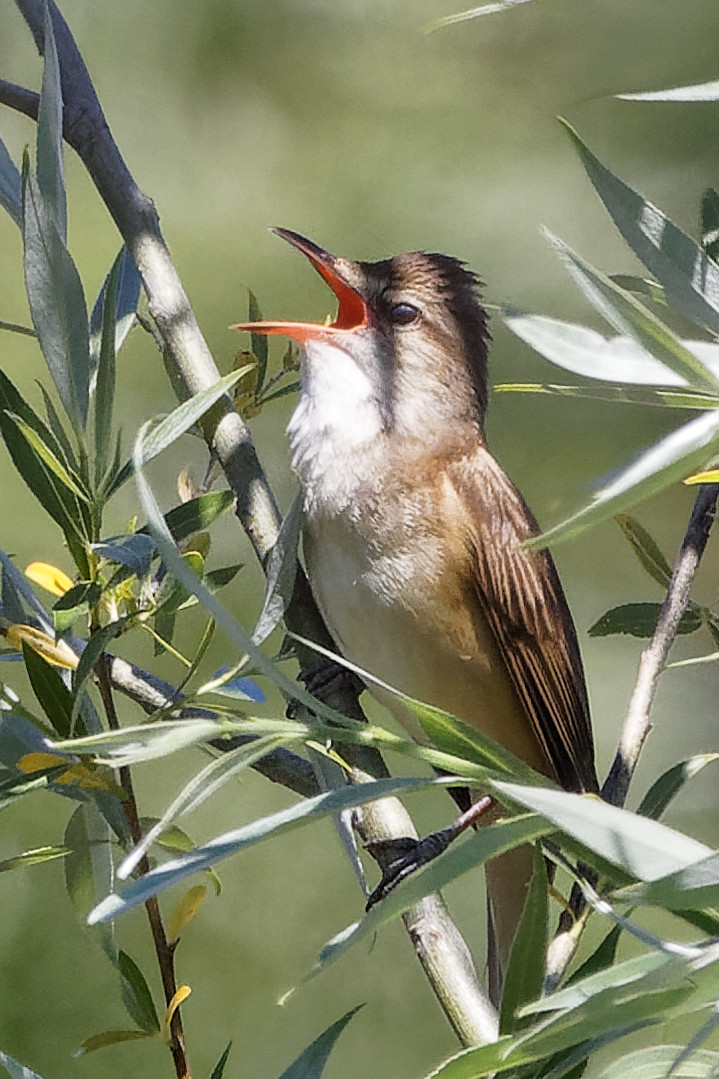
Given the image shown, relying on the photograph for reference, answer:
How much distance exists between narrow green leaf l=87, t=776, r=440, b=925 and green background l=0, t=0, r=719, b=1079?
117 centimetres

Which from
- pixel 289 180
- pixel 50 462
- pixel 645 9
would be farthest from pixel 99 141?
pixel 645 9

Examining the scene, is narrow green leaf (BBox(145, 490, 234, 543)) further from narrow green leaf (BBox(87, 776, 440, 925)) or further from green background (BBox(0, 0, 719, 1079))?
green background (BBox(0, 0, 719, 1079))

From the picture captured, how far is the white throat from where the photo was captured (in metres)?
1.11

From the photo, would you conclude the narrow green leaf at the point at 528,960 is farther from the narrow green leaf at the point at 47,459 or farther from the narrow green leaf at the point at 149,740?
the narrow green leaf at the point at 47,459

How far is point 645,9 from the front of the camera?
2.64 metres

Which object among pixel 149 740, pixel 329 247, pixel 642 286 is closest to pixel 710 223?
pixel 642 286

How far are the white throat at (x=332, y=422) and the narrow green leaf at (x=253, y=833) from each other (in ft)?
Answer: 1.94

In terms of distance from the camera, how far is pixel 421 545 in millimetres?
1092

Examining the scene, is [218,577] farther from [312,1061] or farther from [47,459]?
[312,1061]

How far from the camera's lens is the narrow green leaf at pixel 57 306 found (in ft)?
1.96

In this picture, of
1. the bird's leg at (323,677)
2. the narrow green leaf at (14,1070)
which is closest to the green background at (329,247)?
the bird's leg at (323,677)

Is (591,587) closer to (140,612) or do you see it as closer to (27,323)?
(27,323)

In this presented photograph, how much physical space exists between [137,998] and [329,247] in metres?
1.77

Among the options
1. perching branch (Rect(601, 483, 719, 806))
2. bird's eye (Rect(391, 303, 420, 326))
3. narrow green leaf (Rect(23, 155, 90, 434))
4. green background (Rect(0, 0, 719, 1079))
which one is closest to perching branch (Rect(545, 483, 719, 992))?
perching branch (Rect(601, 483, 719, 806))
